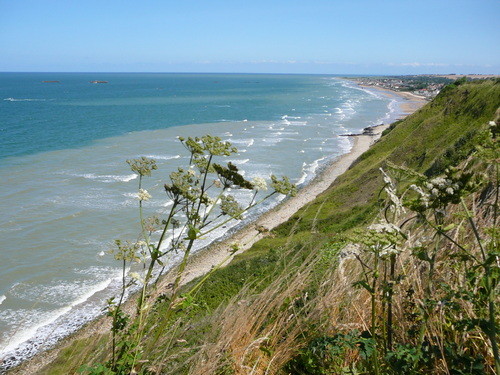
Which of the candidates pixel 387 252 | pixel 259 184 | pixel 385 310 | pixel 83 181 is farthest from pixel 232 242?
pixel 83 181

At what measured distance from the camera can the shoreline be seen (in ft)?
12.7

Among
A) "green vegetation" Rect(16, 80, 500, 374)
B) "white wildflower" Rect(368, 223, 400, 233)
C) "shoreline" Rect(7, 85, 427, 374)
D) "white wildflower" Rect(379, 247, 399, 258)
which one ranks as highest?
"white wildflower" Rect(368, 223, 400, 233)

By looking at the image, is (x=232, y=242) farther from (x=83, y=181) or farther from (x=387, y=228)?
(x=83, y=181)

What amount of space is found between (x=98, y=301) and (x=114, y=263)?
13.9 ft

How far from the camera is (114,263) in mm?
23344

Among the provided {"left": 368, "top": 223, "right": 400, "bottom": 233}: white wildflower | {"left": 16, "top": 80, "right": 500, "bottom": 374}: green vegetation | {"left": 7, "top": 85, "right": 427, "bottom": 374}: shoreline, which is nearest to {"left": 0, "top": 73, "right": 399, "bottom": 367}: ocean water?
{"left": 7, "top": 85, "right": 427, "bottom": 374}: shoreline

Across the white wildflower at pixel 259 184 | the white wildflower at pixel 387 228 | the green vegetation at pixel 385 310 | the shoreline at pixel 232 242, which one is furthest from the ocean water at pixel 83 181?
the white wildflower at pixel 387 228

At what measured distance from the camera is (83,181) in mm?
39469

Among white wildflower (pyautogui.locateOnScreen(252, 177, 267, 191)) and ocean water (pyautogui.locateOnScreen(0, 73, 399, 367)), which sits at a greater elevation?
white wildflower (pyautogui.locateOnScreen(252, 177, 267, 191))

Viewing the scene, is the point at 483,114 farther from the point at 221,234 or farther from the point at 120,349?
the point at 120,349

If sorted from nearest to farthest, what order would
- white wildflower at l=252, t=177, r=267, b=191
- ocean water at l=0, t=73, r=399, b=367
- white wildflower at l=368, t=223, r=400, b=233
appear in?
white wildflower at l=368, t=223, r=400, b=233, white wildflower at l=252, t=177, r=267, b=191, ocean water at l=0, t=73, r=399, b=367

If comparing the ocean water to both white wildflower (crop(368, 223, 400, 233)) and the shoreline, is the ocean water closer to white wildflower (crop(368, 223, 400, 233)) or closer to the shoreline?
the shoreline

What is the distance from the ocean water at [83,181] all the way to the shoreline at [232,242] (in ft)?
2.01

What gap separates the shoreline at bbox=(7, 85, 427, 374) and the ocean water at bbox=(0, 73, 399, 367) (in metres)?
0.61
